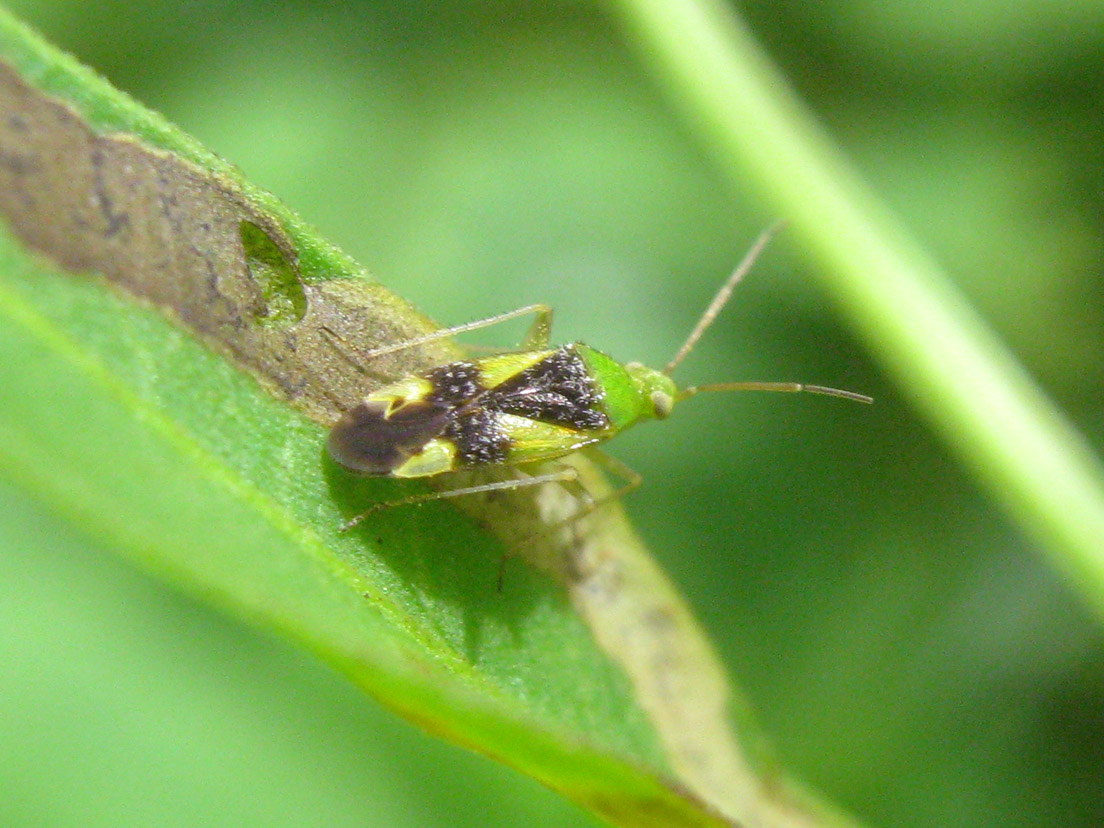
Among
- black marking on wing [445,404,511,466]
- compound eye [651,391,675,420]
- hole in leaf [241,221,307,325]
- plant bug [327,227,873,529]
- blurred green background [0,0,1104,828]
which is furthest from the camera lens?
compound eye [651,391,675,420]

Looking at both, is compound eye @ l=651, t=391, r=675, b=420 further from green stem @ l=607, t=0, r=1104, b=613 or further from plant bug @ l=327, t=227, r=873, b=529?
green stem @ l=607, t=0, r=1104, b=613

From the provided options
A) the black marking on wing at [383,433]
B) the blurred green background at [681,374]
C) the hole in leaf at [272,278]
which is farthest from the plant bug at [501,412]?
the blurred green background at [681,374]

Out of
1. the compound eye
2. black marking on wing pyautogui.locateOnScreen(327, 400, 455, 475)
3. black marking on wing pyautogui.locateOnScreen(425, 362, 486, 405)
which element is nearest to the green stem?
the compound eye

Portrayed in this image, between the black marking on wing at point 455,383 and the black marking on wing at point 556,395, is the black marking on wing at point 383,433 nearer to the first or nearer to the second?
the black marking on wing at point 455,383

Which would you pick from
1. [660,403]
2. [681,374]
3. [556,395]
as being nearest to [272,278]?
[556,395]

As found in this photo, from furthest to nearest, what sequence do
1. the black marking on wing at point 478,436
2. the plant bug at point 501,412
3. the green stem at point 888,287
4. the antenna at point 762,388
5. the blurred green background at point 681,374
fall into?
the antenna at point 762,388, the green stem at point 888,287, the black marking on wing at point 478,436, the blurred green background at point 681,374, the plant bug at point 501,412

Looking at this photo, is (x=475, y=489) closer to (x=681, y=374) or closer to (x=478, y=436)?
(x=478, y=436)
